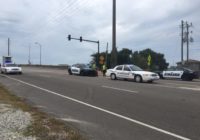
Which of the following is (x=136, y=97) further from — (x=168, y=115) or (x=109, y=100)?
(x=168, y=115)

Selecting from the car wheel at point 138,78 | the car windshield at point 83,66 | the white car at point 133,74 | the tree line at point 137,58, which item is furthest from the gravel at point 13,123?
the tree line at point 137,58

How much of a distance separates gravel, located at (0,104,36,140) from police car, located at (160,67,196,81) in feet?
99.1

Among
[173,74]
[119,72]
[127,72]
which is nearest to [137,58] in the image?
[173,74]

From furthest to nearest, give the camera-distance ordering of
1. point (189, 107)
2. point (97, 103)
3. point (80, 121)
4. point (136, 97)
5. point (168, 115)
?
point (136, 97)
point (97, 103)
point (189, 107)
point (168, 115)
point (80, 121)

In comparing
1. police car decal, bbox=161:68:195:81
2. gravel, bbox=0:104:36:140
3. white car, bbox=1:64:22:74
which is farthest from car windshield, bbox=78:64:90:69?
gravel, bbox=0:104:36:140

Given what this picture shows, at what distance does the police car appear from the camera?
4203 cm

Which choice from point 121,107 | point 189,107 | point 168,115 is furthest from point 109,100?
point 168,115

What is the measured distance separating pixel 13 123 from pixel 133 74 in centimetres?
2439

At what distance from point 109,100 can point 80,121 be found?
5644 mm

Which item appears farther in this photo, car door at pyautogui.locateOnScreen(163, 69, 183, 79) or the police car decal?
car door at pyautogui.locateOnScreen(163, 69, 183, 79)

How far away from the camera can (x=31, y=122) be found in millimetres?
10977

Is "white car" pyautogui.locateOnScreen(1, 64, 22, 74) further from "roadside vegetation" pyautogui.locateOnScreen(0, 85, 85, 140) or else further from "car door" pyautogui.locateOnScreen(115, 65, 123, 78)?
"roadside vegetation" pyautogui.locateOnScreen(0, 85, 85, 140)

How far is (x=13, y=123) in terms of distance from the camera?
1070cm

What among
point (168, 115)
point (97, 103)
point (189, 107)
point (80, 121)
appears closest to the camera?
point (80, 121)
